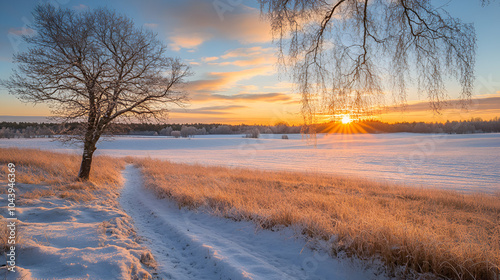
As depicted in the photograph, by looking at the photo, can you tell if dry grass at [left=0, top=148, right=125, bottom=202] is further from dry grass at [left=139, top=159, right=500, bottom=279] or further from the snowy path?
dry grass at [left=139, top=159, right=500, bottom=279]

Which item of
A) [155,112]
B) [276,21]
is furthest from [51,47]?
[276,21]

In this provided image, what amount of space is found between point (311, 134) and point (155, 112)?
8807 millimetres

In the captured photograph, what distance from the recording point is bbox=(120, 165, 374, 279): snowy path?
388 cm

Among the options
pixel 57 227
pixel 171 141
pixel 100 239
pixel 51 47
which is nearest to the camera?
pixel 100 239

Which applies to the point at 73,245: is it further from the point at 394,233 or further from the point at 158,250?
the point at 394,233

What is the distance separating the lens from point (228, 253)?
14.8 ft

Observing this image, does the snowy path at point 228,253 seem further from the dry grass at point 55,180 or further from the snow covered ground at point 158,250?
the dry grass at point 55,180

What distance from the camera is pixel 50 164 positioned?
1294 cm

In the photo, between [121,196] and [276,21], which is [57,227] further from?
[276,21]

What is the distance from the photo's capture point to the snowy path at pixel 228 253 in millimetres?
3877

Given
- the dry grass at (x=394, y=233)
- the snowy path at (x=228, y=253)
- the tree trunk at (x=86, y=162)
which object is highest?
the tree trunk at (x=86, y=162)

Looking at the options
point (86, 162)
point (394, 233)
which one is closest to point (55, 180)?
point (86, 162)

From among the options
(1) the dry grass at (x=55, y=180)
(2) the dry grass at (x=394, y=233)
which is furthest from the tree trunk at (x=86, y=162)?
(2) the dry grass at (x=394, y=233)

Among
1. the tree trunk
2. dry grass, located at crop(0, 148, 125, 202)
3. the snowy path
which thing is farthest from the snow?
the tree trunk
